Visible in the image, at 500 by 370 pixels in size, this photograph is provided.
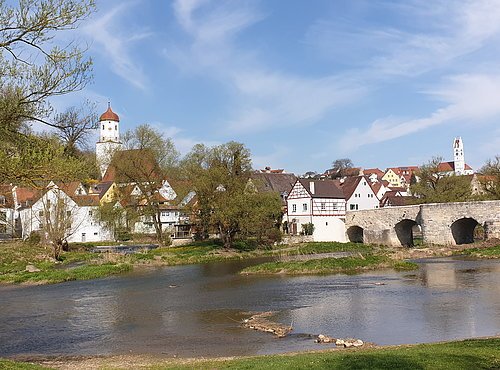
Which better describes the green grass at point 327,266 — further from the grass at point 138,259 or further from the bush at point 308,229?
the bush at point 308,229

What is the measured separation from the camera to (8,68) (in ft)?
34.8

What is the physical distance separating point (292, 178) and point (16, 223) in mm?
38069

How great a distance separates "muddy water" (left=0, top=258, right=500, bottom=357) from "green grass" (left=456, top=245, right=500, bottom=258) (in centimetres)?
714

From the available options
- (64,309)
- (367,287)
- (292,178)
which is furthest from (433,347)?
(292,178)

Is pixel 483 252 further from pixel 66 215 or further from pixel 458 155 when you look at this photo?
pixel 458 155

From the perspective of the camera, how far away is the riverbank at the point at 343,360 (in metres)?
11.1

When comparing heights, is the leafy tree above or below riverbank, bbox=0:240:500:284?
above

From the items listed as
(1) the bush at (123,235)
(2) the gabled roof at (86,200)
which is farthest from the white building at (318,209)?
(2) the gabled roof at (86,200)

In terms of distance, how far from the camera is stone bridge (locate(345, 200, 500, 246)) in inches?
1804

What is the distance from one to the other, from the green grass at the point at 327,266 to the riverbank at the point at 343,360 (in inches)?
788

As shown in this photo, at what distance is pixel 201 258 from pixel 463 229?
2611 centimetres

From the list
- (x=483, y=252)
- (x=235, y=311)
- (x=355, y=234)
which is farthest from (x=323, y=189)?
(x=235, y=311)

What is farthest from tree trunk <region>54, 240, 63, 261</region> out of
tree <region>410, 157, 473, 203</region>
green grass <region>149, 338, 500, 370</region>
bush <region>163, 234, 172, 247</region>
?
tree <region>410, 157, 473, 203</region>

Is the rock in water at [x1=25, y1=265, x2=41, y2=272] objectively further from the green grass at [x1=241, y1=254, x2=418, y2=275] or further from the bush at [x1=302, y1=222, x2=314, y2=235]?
the bush at [x1=302, y1=222, x2=314, y2=235]
